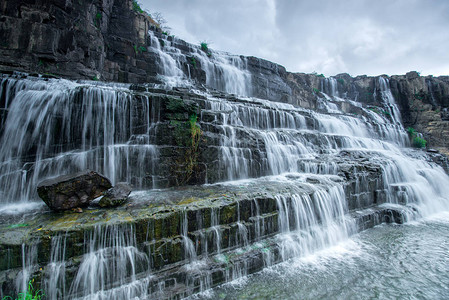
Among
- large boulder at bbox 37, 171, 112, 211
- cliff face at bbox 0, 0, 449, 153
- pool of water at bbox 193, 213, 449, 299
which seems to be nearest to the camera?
pool of water at bbox 193, 213, 449, 299

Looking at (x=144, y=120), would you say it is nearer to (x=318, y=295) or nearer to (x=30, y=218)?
(x=30, y=218)

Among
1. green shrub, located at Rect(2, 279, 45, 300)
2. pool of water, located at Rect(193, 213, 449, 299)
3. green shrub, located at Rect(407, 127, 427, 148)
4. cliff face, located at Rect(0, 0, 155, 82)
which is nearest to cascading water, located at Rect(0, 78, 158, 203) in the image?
green shrub, located at Rect(2, 279, 45, 300)

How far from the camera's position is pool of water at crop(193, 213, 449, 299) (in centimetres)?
326

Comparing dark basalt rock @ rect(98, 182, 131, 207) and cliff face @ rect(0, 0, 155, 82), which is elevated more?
cliff face @ rect(0, 0, 155, 82)

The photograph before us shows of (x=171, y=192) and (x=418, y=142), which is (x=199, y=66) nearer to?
(x=171, y=192)

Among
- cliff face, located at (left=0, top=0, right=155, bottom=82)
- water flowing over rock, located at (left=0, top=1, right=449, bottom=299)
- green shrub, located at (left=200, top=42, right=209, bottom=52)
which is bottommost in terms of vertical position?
water flowing over rock, located at (left=0, top=1, right=449, bottom=299)

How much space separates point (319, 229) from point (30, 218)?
18.7ft

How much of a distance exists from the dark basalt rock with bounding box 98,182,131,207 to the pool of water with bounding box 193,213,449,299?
2092 millimetres

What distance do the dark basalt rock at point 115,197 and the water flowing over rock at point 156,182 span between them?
0.51 ft

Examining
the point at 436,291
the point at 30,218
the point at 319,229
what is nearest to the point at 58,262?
the point at 30,218

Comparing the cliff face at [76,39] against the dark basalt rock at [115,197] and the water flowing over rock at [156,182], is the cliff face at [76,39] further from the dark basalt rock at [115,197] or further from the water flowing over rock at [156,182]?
the dark basalt rock at [115,197]

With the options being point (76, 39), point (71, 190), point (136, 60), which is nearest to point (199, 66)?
point (136, 60)

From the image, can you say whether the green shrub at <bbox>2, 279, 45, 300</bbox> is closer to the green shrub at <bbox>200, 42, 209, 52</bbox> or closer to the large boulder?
the large boulder

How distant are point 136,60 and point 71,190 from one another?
1106 cm
